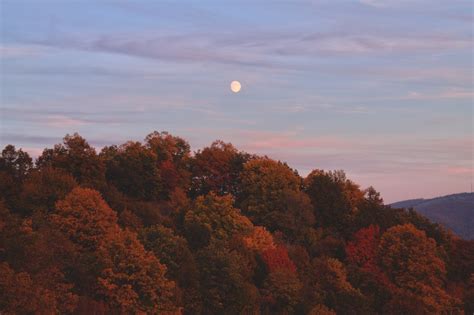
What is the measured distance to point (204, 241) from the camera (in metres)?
113

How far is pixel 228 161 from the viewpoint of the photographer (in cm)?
15475

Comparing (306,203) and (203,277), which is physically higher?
(306,203)

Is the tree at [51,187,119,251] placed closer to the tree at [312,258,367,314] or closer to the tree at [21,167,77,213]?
the tree at [21,167,77,213]

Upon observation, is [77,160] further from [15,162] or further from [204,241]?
[204,241]

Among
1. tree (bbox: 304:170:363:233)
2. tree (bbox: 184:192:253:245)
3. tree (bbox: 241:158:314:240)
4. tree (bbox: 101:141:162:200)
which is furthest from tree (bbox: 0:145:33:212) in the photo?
tree (bbox: 304:170:363:233)

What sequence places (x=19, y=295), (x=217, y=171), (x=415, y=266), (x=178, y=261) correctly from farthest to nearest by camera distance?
(x=217, y=171) < (x=415, y=266) < (x=178, y=261) < (x=19, y=295)

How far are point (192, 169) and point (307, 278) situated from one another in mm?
48256

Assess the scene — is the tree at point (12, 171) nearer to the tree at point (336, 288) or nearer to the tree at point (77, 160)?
the tree at point (77, 160)

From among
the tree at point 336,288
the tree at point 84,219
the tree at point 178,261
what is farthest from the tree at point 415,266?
the tree at point 84,219

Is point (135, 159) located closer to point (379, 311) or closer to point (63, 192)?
point (63, 192)

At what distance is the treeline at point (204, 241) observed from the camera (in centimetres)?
8669

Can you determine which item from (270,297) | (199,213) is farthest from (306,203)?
(270,297)

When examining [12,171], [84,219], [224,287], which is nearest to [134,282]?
[224,287]

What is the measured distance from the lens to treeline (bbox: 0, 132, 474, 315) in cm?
8669
